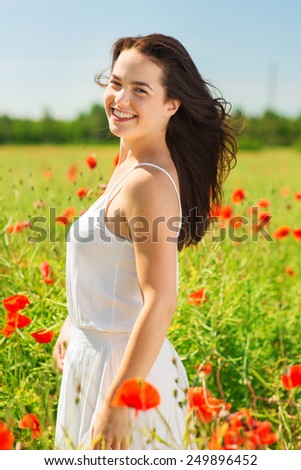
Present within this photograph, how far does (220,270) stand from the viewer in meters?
3.00

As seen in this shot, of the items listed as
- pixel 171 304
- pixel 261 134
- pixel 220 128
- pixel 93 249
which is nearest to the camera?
pixel 171 304

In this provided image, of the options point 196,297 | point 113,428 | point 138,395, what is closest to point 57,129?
point 196,297

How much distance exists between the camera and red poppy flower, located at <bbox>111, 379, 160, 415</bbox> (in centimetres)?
117

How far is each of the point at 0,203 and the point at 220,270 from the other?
1.02 meters

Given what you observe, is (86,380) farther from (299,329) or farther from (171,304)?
(299,329)

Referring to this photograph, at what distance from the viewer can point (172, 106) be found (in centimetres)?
166

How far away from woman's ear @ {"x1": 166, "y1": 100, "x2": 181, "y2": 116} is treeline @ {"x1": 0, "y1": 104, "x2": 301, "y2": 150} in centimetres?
1954

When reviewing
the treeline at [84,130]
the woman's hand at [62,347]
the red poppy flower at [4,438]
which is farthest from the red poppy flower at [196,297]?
the treeline at [84,130]

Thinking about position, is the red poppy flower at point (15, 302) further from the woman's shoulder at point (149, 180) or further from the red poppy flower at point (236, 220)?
Result: the red poppy flower at point (236, 220)

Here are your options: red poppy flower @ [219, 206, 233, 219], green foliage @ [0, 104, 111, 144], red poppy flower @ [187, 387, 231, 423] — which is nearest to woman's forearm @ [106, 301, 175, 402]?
red poppy flower @ [187, 387, 231, 423]

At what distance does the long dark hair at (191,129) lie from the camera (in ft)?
5.37

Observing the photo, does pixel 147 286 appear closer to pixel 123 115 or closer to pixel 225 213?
pixel 123 115

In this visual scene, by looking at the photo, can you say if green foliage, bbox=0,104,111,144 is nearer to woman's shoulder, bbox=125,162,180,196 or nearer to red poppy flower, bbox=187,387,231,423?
woman's shoulder, bbox=125,162,180,196
